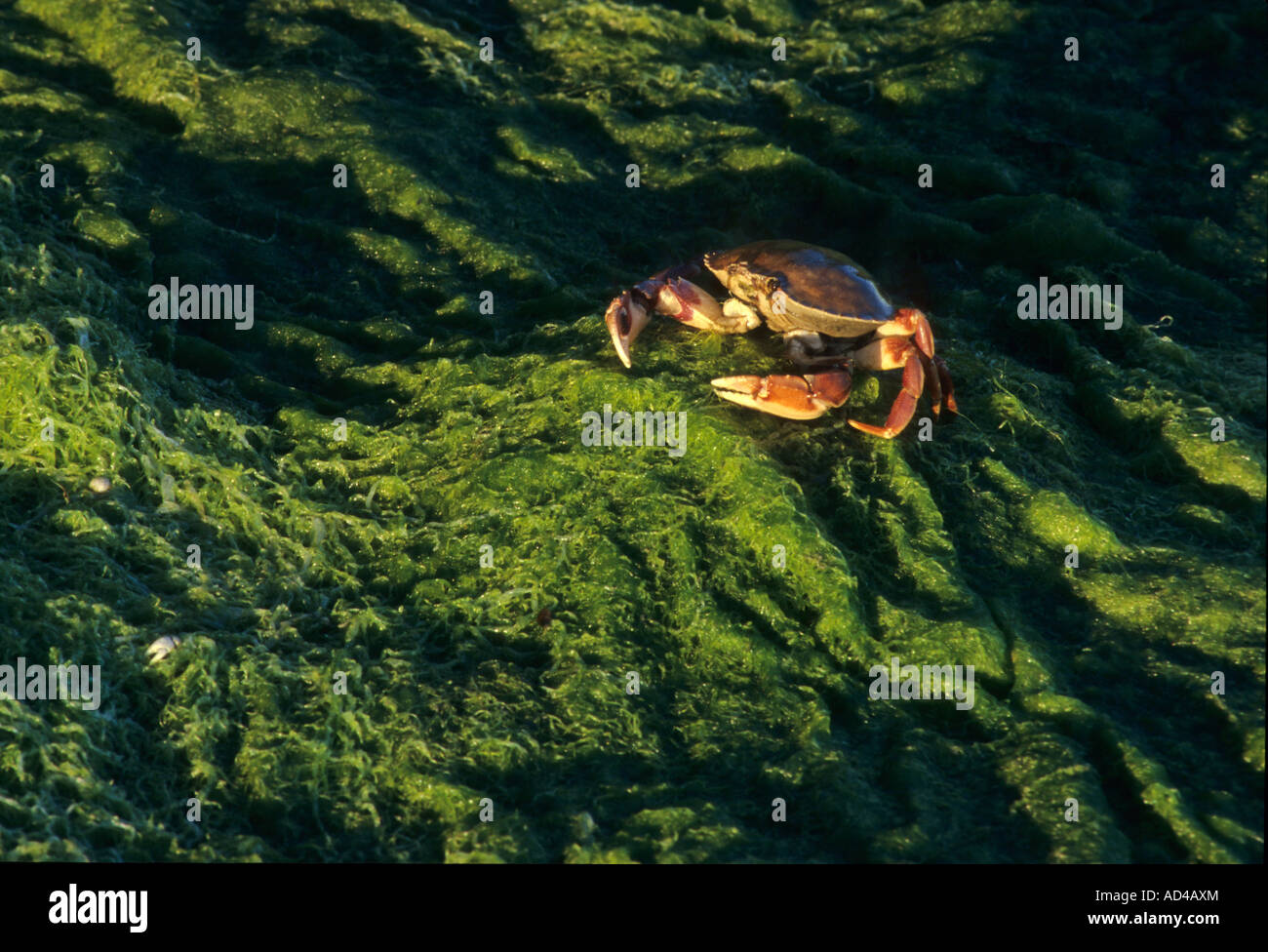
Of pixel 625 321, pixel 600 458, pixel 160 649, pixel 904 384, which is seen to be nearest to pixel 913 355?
pixel 904 384

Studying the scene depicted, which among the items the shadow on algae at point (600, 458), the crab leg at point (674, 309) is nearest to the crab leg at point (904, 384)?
the shadow on algae at point (600, 458)

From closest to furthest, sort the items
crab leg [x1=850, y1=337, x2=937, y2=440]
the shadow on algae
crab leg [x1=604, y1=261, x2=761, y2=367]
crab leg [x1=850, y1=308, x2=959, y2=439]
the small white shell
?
the shadow on algae, the small white shell, crab leg [x1=850, y1=337, x2=937, y2=440], crab leg [x1=850, y1=308, x2=959, y2=439], crab leg [x1=604, y1=261, x2=761, y2=367]

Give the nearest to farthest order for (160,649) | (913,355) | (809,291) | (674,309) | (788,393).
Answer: (160,649) → (788,393) → (913,355) → (809,291) → (674,309)

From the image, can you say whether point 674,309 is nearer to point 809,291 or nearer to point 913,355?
point 809,291

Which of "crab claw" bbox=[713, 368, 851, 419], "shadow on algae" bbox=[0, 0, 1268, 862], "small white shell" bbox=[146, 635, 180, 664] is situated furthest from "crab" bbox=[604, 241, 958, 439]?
"small white shell" bbox=[146, 635, 180, 664]

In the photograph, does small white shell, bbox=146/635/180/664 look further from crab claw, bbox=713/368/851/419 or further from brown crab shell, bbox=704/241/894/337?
brown crab shell, bbox=704/241/894/337

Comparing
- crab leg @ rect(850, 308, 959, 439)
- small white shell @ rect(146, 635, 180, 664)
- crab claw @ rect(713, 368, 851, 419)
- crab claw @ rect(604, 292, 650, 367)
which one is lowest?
small white shell @ rect(146, 635, 180, 664)

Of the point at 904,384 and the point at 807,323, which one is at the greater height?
the point at 807,323
